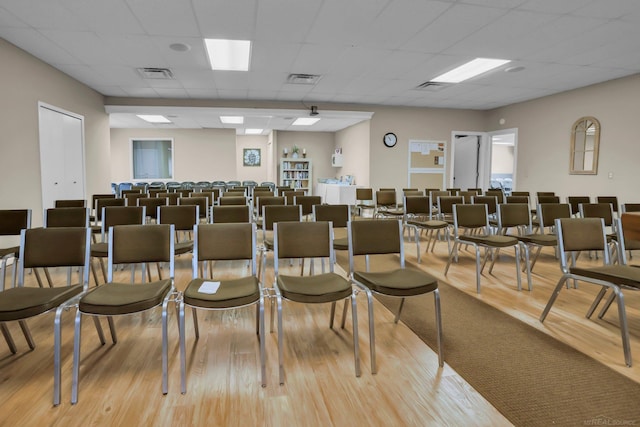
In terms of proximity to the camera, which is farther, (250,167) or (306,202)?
(250,167)

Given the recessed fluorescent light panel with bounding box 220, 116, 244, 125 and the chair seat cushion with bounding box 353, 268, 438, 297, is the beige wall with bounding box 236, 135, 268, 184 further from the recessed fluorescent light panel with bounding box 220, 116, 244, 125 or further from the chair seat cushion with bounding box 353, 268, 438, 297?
the chair seat cushion with bounding box 353, 268, 438, 297

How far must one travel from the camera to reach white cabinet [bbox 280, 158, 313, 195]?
13953mm

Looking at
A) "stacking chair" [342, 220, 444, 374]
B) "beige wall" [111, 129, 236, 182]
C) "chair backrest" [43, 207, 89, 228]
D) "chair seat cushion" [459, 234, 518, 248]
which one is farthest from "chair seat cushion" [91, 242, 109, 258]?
"beige wall" [111, 129, 236, 182]

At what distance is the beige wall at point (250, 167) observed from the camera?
1563cm

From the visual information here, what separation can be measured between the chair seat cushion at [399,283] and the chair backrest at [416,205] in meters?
3.26

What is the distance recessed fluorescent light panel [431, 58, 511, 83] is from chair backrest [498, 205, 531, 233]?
8.48ft

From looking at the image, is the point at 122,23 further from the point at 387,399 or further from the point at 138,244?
the point at 387,399

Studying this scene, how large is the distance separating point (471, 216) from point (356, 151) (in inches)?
276

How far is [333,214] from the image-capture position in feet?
14.8

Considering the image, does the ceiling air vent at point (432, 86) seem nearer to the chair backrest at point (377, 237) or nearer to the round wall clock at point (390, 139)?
the round wall clock at point (390, 139)

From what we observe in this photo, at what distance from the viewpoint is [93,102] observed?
7.95 m

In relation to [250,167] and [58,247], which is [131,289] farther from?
[250,167]

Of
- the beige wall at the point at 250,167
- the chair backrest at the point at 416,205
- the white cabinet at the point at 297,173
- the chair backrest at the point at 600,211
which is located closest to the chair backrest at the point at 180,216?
the chair backrest at the point at 416,205

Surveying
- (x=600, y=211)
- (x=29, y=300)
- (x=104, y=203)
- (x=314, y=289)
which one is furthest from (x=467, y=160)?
(x=29, y=300)
